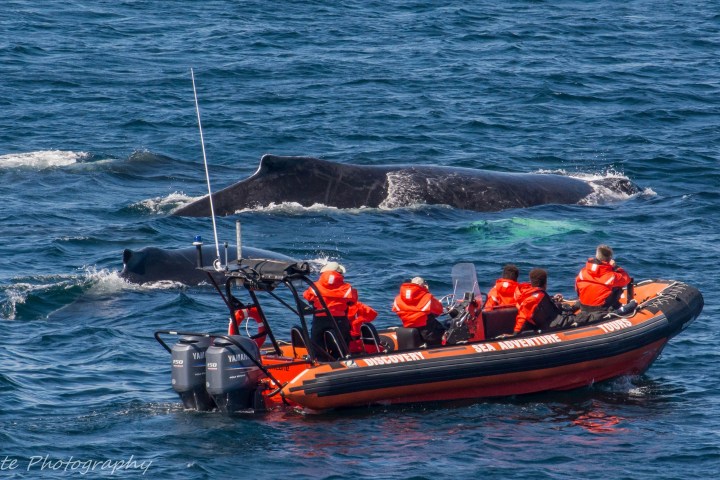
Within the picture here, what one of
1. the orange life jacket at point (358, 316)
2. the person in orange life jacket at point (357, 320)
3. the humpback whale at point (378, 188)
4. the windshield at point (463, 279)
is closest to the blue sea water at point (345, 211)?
the humpback whale at point (378, 188)

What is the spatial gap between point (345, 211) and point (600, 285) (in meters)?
9.11

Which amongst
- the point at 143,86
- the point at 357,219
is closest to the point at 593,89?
the point at 143,86

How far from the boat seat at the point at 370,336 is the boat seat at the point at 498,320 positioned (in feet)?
5.50

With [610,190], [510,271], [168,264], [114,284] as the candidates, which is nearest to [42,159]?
[168,264]

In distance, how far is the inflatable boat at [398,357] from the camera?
15750 mm

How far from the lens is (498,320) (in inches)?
705

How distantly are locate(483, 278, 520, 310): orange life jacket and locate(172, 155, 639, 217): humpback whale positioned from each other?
352 inches

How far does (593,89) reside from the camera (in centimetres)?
3981

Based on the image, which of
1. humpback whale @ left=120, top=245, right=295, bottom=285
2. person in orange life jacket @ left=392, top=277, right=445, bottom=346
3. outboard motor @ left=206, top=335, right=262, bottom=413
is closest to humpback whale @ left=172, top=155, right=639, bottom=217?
humpback whale @ left=120, top=245, right=295, bottom=285

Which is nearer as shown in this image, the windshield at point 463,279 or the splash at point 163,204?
the windshield at point 463,279

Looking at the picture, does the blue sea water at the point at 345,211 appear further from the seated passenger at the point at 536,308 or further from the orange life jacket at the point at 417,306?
the orange life jacket at the point at 417,306

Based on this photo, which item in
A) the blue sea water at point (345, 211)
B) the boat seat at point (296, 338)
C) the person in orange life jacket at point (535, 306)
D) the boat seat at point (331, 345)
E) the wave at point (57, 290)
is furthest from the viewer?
the wave at point (57, 290)

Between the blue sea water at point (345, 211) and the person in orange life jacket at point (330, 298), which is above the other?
the person in orange life jacket at point (330, 298)

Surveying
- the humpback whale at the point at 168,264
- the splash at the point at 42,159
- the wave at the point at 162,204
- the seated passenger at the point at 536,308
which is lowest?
the splash at the point at 42,159
